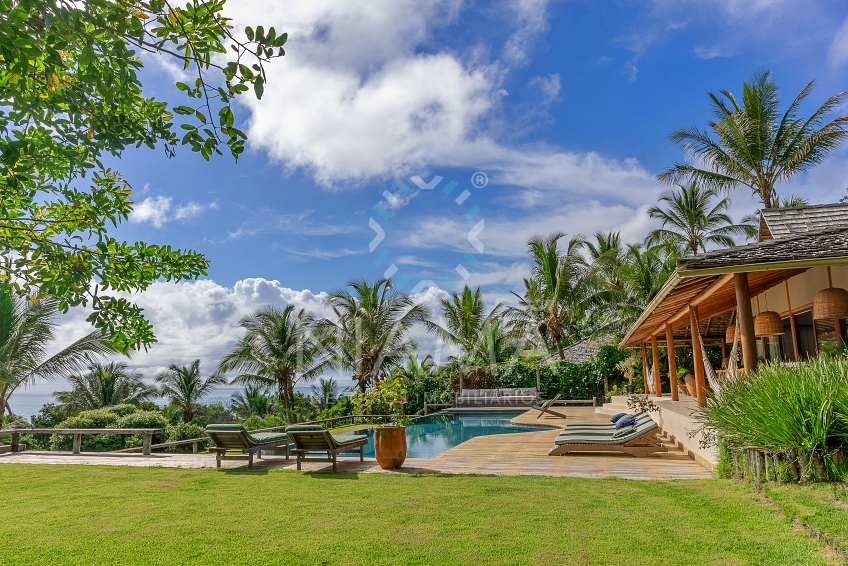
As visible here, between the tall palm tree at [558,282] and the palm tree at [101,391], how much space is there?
19.4 metres

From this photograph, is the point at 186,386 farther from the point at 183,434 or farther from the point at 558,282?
the point at 558,282

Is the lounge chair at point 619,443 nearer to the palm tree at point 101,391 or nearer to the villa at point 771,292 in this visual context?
the villa at point 771,292

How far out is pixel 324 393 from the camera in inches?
1089

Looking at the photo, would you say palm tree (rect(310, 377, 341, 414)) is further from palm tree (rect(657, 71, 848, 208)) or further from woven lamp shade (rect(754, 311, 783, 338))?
woven lamp shade (rect(754, 311, 783, 338))

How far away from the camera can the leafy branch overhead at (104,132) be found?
2162mm

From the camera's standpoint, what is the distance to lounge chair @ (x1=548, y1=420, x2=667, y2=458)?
9039 mm

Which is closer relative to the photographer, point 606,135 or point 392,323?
point 606,135

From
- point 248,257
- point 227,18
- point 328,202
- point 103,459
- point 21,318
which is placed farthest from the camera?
point 328,202

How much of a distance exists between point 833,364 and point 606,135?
628 inches

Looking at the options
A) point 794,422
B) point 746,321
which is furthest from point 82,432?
point 794,422

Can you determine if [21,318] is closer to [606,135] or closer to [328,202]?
[328,202]

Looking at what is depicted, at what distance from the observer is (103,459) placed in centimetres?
1040

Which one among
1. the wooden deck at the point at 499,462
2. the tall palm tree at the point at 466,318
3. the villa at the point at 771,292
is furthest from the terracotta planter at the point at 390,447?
the tall palm tree at the point at 466,318

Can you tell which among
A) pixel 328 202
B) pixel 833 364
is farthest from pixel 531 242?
pixel 833 364
